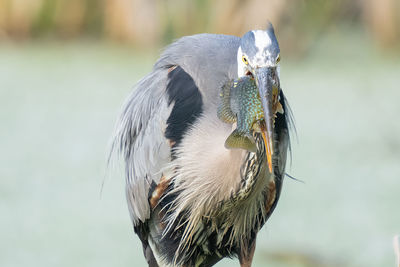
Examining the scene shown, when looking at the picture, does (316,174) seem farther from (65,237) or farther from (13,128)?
(13,128)

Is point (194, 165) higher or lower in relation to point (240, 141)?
lower

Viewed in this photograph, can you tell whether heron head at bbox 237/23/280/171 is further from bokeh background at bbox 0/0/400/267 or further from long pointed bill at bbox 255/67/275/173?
bokeh background at bbox 0/0/400/267

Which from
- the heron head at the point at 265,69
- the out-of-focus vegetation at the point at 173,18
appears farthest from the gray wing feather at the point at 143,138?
the out-of-focus vegetation at the point at 173,18

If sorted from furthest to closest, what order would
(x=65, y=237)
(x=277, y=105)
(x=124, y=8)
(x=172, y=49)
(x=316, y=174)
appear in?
(x=124, y=8), (x=316, y=174), (x=65, y=237), (x=172, y=49), (x=277, y=105)

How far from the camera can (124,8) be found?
6.03 m

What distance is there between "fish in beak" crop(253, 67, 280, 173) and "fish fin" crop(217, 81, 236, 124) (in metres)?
0.16

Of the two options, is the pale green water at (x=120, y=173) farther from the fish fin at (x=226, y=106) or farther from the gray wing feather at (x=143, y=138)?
the fish fin at (x=226, y=106)

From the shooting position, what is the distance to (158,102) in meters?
2.54

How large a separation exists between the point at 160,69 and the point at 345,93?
300 cm

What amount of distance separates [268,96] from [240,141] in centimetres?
18

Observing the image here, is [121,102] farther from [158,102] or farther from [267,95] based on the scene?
[267,95]

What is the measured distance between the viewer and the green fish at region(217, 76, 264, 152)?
1.98 metres

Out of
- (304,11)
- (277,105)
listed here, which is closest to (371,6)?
(304,11)

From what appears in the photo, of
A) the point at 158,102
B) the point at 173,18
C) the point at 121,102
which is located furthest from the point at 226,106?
the point at 173,18
